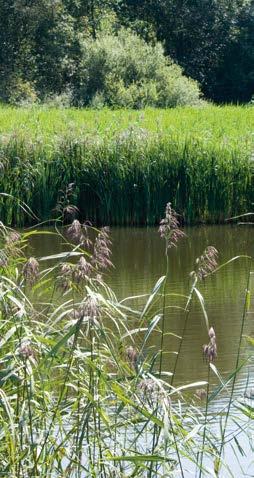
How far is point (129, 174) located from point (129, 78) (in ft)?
41.7

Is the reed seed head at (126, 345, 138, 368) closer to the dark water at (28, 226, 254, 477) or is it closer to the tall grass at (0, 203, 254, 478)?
the tall grass at (0, 203, 254, 478)

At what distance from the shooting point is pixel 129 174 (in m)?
13.9

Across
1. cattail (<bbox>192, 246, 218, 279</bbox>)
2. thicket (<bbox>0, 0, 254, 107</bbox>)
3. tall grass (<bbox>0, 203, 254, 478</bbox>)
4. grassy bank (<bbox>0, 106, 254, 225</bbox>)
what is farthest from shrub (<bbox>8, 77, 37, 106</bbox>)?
cattail (<bbox>192, 246, 218, 279</bbox>)

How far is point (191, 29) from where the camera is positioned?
37.3 m

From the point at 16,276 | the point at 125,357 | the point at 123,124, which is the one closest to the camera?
the point at 125,357

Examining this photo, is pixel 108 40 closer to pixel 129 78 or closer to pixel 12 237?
pixel 129 78

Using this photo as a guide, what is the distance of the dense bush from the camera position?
2445cm

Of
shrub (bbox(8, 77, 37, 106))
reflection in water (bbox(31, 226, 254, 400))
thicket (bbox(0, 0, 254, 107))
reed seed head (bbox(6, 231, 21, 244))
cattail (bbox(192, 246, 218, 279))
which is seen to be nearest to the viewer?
cattail (bbox(192, 246, 218, 279))

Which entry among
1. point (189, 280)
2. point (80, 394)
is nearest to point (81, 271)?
point (80, 394)

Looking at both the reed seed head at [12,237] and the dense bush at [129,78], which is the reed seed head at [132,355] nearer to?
the reed seed head at [12,237]

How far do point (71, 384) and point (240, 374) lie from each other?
2549 mm

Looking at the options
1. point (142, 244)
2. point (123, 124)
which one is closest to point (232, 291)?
point (142, 244)

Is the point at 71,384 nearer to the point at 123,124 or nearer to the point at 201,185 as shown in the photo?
the point at 201,185

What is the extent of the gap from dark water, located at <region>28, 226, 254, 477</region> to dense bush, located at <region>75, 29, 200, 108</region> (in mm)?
11118
